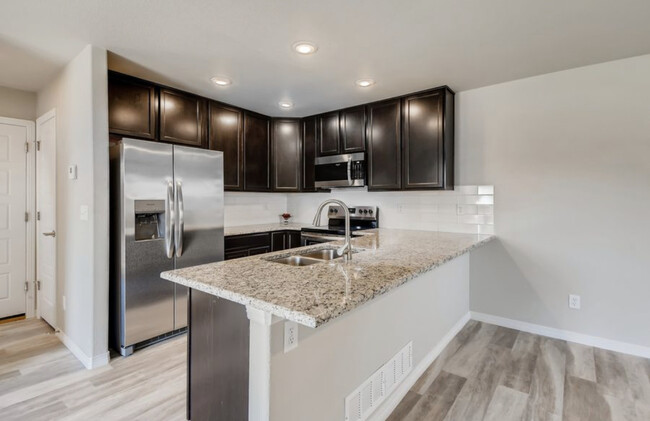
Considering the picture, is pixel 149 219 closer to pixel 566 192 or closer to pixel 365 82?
pixel 365 82

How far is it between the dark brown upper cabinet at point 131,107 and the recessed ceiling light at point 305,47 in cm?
152

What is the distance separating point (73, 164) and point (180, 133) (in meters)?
0.95

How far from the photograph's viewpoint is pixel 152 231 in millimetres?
2740

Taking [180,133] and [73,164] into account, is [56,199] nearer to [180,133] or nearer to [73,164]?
[73,164]

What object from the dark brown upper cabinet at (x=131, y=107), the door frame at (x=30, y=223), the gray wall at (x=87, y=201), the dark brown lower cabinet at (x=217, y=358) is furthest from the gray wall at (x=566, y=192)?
the door frame at (x=30, y=223)

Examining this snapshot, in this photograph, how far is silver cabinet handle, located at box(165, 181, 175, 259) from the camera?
8.98 ft

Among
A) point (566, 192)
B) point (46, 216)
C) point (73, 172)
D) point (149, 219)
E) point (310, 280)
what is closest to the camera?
point (310, 280)

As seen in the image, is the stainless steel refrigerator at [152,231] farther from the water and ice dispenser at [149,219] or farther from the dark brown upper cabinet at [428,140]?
the dark brown upper cabinet at [428,140]

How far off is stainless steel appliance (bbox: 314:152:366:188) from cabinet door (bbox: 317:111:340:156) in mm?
98

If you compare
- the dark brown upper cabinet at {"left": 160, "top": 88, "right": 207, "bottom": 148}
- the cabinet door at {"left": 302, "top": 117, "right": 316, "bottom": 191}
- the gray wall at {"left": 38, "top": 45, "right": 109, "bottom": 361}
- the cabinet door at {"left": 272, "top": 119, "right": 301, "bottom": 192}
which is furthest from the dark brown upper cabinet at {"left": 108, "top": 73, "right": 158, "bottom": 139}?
the cabinet door at {"left": 302, "top": 117, "right": 316, "bottom": 191}

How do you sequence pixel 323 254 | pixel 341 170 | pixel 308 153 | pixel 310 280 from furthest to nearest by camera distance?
pixel 308 153
pixel 341 170
pixel 323 254
pixel 310 280

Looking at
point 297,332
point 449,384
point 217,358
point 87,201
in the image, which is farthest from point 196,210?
point 449,384

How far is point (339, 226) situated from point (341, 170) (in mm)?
728

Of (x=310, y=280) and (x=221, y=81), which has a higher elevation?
(x=221, y=81)
